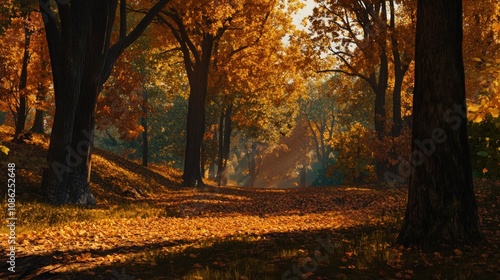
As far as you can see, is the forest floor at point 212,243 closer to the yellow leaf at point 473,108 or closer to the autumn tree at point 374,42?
the yellow leaf at point 473,108

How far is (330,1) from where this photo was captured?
26938 mm

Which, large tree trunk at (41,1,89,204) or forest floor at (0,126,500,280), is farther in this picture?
large tree trunk at (41,1,89,204)

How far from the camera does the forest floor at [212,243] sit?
21.7 feet

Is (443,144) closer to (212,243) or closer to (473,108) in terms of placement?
(473,108)

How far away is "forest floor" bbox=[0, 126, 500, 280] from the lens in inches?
260

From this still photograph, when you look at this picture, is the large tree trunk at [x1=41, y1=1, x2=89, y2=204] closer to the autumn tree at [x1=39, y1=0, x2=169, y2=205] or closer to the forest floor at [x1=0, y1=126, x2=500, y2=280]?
the autumn tree at [x1=39, y1=0, x2=169, y2=205]

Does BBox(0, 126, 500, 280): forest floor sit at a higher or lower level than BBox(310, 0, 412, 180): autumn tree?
lower

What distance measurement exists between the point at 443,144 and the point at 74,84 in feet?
33.9

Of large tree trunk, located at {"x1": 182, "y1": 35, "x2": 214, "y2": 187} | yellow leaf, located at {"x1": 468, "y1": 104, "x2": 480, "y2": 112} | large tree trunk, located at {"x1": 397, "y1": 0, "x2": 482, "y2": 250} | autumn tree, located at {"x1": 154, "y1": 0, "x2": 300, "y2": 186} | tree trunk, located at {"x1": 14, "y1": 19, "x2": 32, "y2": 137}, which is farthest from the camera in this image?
large tree trunk, located at {"x1": 182, "y1": 35, "x2": 214, "y2": 187}

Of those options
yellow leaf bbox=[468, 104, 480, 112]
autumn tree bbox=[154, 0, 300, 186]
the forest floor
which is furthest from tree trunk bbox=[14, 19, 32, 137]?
yellow leaf bbox=[468, 104, 480, 112]

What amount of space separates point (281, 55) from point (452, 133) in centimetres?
2472

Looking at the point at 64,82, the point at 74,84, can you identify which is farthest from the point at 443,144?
the point at 64,82

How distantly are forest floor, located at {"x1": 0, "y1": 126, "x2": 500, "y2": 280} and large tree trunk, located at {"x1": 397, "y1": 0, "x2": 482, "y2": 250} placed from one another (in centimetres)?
40

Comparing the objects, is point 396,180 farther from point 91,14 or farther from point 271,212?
point 91,14
